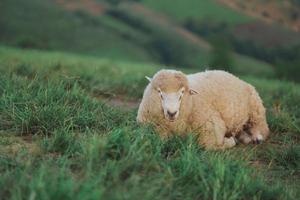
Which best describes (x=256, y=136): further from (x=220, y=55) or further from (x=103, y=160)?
(x=220, y=55)

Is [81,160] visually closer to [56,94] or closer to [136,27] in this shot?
[56,94]

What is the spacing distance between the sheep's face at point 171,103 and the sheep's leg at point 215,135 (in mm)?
687

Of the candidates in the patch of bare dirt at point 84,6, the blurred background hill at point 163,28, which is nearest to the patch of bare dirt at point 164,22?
the blurred background hill at point 163,28

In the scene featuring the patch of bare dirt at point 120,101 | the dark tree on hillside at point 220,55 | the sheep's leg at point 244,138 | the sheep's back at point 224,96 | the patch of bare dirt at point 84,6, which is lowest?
the patch of bare dirt at point 84,6

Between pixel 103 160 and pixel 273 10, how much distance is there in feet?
330

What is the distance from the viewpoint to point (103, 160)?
4.82 metres

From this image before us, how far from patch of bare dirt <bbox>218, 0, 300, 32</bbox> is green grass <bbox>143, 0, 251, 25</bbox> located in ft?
6.48

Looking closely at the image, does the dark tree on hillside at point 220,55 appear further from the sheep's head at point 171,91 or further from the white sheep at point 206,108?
the sheep's head at point 171,91

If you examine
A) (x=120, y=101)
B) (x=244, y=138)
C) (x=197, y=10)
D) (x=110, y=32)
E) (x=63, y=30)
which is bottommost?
(x=110, y=32)

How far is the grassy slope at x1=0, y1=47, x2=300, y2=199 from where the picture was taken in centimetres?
433

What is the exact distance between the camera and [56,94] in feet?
23.1

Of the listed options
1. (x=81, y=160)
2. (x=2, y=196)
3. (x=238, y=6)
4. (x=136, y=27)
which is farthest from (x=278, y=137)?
(x=238, y=6)

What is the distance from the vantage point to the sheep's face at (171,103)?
5.85 m

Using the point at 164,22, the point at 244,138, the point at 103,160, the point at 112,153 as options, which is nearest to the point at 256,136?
the point at 244,138
